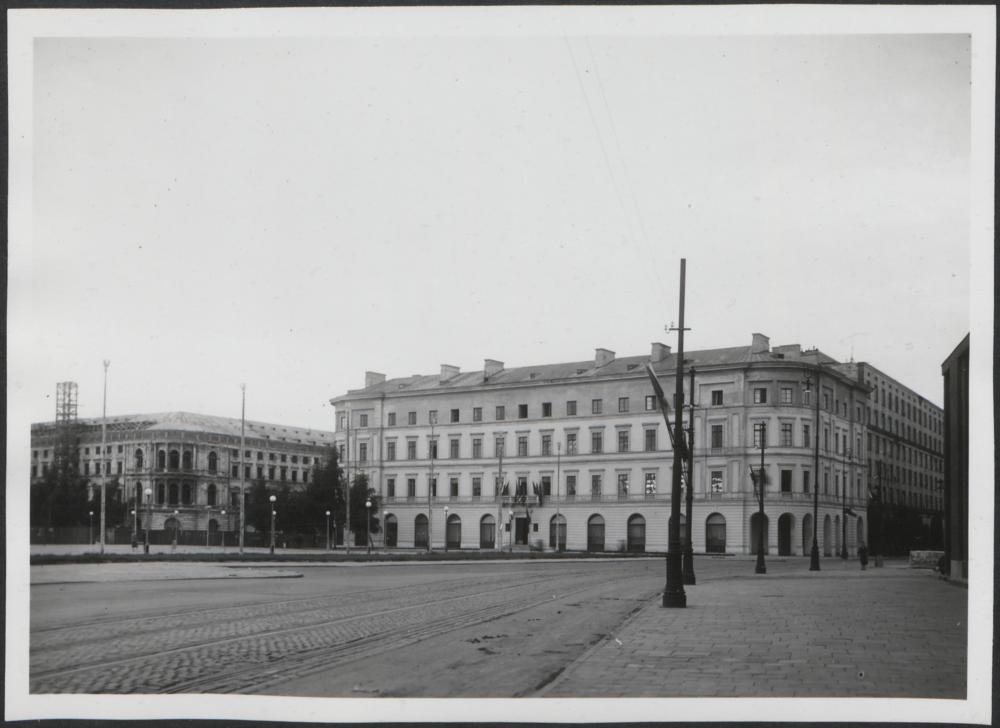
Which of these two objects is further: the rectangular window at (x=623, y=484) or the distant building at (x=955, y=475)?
the rectangular window at (x=623, y=484)

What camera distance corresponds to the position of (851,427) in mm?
44562

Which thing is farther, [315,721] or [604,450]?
[604,450]

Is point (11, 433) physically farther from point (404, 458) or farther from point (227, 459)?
point (404, 458)

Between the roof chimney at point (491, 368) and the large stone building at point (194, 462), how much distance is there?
12833 mm

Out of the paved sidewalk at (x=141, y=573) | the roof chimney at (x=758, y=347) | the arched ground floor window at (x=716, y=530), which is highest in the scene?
the roof chimney at (x=758, y=347)

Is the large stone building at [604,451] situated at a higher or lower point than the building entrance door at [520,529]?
higher

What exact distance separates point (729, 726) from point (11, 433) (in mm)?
6671

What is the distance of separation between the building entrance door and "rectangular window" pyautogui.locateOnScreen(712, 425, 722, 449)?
668 inches

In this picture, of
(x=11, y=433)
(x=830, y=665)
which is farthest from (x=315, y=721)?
(x=830, y=665)

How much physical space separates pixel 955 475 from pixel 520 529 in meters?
43.9

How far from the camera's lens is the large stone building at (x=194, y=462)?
37969 mm

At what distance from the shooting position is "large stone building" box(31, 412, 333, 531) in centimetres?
3797

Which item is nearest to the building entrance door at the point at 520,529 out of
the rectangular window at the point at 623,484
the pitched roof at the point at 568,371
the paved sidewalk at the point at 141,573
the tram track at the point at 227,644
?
the rectangular window at the point at 623,484

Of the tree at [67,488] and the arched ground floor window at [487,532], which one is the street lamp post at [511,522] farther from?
the tree at [67,488]
